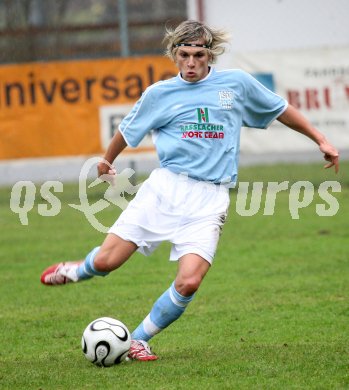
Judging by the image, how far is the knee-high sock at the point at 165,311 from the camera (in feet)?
18.9

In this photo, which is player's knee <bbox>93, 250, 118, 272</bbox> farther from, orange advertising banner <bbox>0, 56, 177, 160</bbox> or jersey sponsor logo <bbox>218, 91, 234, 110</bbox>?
orange advertising banner <bbox>0, 56, 177, 160</bbox>

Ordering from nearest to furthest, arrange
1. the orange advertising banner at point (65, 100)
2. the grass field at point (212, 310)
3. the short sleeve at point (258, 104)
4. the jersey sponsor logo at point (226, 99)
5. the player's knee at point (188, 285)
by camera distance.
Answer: the grass field at point (212, 310)
the player's knee at point (188, 285)
the jersey sponsor logo at point (226, 99)
the short sleeve at point (258, 104)
the orange advertising banner at point (65, 100)

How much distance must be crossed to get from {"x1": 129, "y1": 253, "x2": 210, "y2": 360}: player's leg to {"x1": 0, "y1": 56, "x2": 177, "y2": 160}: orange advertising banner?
793 centimetres

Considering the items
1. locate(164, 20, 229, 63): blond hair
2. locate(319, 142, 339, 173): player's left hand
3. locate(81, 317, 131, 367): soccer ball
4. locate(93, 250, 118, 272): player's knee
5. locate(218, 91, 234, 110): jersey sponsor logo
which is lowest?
locate(81, 317, 131, 367): soccer ball

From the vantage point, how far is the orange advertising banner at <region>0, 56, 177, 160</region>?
1371 cm

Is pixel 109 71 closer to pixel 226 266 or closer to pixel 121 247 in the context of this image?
pixel 226 266

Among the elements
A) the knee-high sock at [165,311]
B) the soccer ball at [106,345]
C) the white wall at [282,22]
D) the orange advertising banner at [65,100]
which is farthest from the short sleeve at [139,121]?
the white wall at [282,22]

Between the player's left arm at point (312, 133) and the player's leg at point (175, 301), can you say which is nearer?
the player's leg at point (175, 301)

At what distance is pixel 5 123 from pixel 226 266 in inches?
215

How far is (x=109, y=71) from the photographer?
Answer: 13.9m

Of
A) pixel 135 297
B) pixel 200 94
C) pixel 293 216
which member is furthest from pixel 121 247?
pixel 293 216

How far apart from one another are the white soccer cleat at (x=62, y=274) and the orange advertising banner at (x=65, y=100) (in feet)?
24.8

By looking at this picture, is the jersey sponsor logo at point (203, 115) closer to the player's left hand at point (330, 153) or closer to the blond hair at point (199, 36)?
the blond hair at point (199, 36)

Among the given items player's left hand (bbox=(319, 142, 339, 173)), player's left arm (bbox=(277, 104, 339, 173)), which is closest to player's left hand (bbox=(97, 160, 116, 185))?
player's left arm (bbox=(277, 104, 339, 173))
